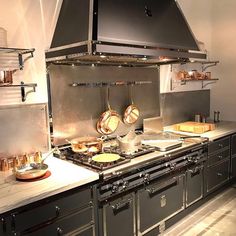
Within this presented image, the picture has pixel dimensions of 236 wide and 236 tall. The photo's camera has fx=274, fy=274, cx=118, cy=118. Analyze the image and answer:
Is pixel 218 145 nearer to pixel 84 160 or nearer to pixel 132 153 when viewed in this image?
pixel 132 153

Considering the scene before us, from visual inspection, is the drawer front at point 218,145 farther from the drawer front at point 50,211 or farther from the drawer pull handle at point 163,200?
the drawer front at point 50,211

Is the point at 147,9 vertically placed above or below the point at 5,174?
above

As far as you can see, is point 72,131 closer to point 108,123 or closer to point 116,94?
point 108,123

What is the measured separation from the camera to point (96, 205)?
5.57ft

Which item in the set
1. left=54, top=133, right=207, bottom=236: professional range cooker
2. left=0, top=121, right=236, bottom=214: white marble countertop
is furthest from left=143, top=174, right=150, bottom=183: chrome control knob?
left=0, top=121, right=236, bottom=214: white marble countertop

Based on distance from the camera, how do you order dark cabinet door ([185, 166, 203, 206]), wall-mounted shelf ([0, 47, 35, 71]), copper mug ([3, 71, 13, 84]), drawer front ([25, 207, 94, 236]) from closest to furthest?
drawer front ([25, 207, 94, 236]) → copper mug ([3, 71, 13, 84]) → wall-mounted shelf ([0, 47, 35, 71]) → dark cabinet door ([185, 166, 203, 206])

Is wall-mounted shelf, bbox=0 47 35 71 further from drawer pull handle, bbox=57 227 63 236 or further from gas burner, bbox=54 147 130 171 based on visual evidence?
→ drawer pull handle, bbox=57 227 63 236

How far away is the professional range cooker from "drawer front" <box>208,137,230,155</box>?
122 millimetres

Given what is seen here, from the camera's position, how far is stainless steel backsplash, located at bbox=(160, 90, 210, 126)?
3184mm

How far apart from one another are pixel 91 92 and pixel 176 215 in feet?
4.29

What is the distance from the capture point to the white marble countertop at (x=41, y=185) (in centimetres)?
135

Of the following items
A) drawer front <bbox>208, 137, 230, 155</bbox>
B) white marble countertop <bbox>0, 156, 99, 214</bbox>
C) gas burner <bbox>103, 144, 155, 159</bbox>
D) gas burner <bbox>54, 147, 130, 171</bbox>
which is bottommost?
drawer front <bbox>208, 137, 230, 155</bbox>

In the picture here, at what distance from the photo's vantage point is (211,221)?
2533 millimetres

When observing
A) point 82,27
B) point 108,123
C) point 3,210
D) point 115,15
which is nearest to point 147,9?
point 115,15
